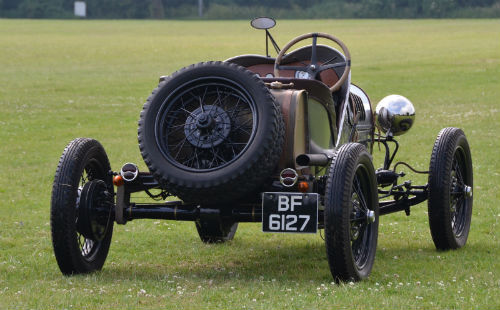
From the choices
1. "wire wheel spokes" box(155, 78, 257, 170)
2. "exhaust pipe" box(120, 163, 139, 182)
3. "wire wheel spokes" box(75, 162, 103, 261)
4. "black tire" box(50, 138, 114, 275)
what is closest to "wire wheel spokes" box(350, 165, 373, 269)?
"wire wheel spokes" box(155, 78, 257, 170)

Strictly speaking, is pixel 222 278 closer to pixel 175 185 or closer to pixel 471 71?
pixel 175 185

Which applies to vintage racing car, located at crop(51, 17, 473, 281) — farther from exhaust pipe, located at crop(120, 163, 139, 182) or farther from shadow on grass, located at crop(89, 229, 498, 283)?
shadow on grass, located at crop(89, 229, 498, 283)

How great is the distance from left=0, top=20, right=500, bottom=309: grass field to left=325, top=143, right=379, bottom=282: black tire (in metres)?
0.15

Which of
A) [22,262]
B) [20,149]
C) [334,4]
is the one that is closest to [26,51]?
[20,149]

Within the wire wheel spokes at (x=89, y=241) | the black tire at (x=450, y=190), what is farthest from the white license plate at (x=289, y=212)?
the black tire at (x=450, y=190)

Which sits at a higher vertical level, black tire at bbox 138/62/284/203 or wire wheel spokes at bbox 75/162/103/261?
black tire at bbox 138/62/284/203

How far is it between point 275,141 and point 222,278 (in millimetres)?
1113

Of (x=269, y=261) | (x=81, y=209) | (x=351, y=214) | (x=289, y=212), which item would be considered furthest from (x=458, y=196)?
(x=81, y=209)

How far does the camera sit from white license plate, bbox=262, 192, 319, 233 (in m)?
6.20

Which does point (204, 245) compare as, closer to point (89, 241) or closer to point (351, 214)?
point (89, 241)

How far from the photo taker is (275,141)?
6258mm

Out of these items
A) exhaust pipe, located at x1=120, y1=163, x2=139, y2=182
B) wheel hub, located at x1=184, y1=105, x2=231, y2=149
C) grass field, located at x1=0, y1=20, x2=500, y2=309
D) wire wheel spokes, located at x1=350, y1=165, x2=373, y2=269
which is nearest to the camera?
grass field, located at x1=0, y1=20, x2=500, y2=309

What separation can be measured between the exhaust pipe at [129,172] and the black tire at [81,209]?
26 cm

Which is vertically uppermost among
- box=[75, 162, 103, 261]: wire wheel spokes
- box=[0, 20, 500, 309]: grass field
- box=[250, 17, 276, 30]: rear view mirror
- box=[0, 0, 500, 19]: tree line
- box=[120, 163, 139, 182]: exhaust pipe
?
box=[250, 17, 276, 30]: rear view mirror
